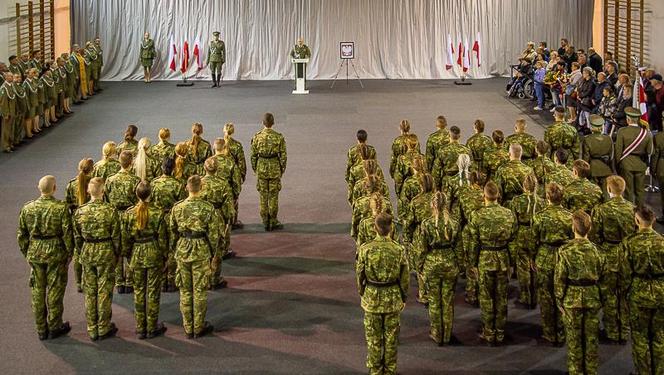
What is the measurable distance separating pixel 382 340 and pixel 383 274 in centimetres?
60

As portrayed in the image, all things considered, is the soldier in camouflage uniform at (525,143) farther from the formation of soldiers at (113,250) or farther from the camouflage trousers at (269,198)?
the formation of soldiers at (113,250)

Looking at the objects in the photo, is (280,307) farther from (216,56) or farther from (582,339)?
(216,56)

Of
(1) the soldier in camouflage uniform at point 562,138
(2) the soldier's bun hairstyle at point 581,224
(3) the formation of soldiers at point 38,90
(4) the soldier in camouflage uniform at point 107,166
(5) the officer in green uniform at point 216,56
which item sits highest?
(5) the officer in green uniform at point 216,56

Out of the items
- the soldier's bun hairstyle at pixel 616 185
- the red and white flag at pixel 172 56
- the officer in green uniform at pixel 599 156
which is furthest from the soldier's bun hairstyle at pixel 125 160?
the red and white flag at pixel 172 56

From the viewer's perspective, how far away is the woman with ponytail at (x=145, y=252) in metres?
8.37

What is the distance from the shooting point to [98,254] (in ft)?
27.1

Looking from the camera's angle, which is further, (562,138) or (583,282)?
(562,138)

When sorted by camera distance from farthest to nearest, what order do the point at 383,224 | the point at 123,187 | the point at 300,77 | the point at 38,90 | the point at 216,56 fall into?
the point at 216,56
the point at 300,77
the point at 38,90
the point at 123,187
the point at 383,224

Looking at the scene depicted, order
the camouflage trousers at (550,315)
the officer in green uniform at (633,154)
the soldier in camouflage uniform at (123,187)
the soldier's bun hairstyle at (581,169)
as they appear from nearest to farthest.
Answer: the camouflage trousers at (550,315)
the soldier's bun hairstyle at (581,169)
the soldier in camouflage uniform at (123,187)
the officer in green uniform at (633,154)

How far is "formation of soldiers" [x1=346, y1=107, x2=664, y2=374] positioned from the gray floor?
1.25 feet


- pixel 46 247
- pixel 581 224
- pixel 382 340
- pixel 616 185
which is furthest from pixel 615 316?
pixel 46 247

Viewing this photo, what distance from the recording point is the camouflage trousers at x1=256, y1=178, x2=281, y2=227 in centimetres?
1193

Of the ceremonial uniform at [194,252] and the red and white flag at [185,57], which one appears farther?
the red and white flag at [185,57]

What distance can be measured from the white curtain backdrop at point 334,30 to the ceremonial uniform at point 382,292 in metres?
21.9
